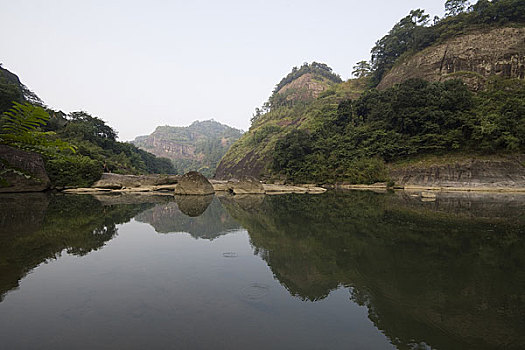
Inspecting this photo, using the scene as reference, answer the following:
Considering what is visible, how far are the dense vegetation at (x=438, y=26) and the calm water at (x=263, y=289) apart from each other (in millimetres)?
49983

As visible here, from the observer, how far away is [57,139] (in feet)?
9.28

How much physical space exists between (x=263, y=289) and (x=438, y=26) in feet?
204

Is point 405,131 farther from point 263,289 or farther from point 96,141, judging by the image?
point 96,141

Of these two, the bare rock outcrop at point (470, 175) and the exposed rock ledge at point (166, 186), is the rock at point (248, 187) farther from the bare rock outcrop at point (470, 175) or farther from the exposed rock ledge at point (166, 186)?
the bare rock outcrop at point (470, 175)

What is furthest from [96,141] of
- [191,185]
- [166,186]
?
[191,185]

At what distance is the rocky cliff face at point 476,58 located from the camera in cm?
3741

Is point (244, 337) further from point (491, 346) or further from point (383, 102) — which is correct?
point (383, 102)

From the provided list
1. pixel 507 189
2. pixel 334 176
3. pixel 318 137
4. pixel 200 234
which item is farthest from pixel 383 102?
pixel 200 234

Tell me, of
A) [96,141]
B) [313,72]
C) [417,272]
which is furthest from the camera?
[313,72]

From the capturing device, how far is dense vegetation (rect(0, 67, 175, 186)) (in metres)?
2.62

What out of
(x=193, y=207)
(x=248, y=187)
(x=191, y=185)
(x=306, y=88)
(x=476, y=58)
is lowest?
(x=193, y=207)

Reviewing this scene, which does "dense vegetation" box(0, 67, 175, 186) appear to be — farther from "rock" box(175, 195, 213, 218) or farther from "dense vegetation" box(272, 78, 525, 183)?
"dense vegetation" box(272, 78, 525, 183)

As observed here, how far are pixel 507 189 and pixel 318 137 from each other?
23022 millimetres

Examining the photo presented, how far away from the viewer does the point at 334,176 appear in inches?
1355
